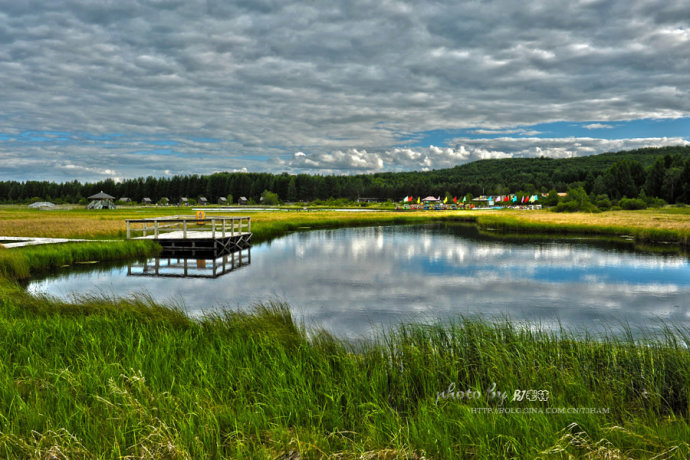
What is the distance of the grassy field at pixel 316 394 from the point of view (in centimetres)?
461

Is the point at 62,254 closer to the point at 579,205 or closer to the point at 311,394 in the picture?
the point at 311,394

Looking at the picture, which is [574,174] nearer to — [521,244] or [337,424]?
[521,244]

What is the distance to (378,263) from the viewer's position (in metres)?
25.5

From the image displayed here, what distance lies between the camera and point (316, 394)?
20.2ft

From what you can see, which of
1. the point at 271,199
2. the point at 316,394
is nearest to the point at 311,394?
the point at 316,394

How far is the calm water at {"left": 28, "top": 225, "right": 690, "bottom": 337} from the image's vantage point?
1359cm

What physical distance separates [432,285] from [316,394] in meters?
13.4

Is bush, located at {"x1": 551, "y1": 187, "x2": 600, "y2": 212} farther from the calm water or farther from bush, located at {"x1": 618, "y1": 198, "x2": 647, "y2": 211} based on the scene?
the calm water

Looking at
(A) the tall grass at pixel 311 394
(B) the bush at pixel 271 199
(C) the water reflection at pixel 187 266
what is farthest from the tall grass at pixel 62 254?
(B) the bush at pixel 271 199

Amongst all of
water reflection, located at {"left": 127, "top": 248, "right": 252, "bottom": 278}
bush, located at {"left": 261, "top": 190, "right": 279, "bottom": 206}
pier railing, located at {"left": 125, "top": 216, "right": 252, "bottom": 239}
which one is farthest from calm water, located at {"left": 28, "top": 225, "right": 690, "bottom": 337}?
bush, located at {"left": 261, "top": 190, "right": 279, "bottom": 206}

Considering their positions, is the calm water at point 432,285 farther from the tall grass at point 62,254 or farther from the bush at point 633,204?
the bush at point 633,204

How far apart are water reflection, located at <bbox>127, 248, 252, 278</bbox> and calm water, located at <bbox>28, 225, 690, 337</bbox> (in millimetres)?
200

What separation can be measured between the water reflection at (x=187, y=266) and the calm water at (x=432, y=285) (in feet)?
0.65

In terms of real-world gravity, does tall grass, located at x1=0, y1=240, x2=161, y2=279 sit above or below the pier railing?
below
